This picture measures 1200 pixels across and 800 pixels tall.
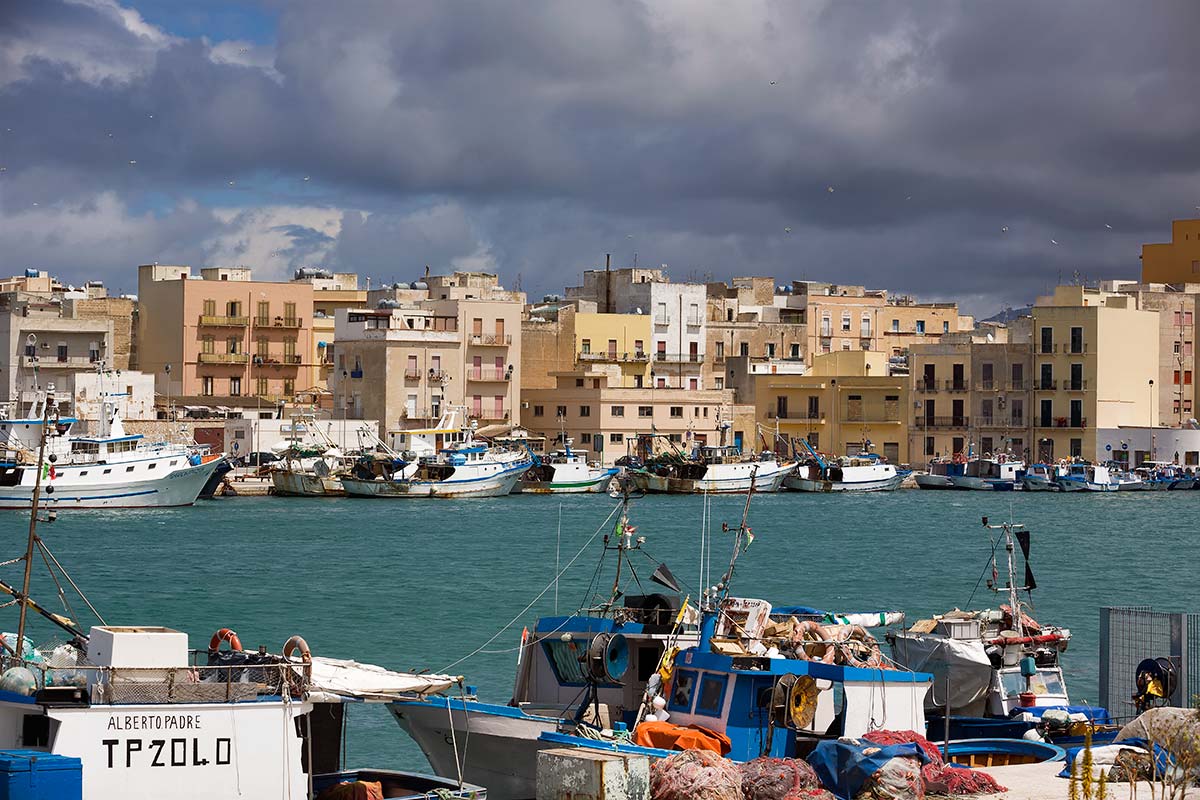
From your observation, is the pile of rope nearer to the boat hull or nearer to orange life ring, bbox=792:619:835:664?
orange life ring, bbox=792:619:835:664

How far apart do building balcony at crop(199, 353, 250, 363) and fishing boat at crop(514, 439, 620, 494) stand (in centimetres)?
1627

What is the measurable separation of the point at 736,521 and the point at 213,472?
21.1 m

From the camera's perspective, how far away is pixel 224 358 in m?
92.6

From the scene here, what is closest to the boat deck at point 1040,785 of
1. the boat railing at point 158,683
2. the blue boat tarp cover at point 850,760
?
the blue boat tarp cover at point 850,760

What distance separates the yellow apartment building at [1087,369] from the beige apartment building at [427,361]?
25.8 m

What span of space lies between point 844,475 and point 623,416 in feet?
36.0

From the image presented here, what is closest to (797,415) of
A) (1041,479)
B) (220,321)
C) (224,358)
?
(1041,479)

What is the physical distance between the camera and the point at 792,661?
745 inches

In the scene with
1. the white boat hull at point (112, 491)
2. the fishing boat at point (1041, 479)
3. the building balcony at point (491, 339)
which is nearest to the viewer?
the white boat hull at point (112, 491)

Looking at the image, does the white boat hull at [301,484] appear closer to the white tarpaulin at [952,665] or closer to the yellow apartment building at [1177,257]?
the yellow apartment building at [1177,257]

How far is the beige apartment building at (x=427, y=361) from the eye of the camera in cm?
8844

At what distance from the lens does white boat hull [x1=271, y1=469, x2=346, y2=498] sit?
81.8 meters

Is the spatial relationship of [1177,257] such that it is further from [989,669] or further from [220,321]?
[989,669]

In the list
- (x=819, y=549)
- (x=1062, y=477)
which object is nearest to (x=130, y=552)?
(x=819, y=549)
